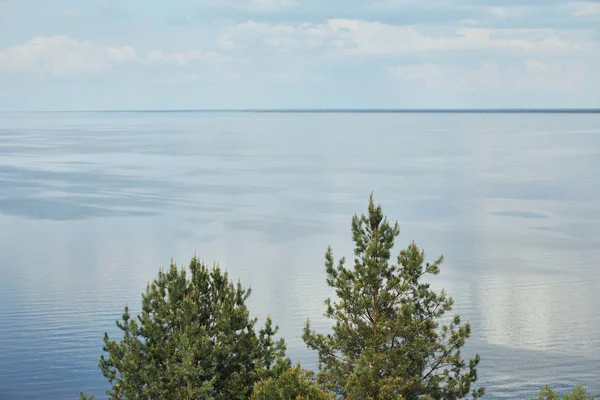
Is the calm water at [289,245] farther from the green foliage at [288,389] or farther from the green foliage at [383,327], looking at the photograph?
the green foliage at [288,389]

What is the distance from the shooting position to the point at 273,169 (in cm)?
14100

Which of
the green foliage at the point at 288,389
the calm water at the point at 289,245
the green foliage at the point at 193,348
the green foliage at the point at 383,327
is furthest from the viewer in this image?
the calm water at the point at 289,245

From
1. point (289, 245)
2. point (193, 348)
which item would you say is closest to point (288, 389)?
point (193, 348)

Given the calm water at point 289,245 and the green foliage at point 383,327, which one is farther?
the calm water at point 289,245

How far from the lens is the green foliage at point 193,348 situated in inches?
767

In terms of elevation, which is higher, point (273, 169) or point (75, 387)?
point (273, 169)

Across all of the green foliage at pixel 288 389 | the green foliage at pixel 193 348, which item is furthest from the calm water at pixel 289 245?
the green foliage at pixel 288 389

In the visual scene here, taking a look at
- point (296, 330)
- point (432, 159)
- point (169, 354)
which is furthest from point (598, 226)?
point (432, 159)

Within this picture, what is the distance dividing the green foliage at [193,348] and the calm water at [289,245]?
710 inches

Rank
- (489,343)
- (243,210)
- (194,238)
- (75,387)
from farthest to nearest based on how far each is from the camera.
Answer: (243,210)
(194,238)
(489,343)
(75,387)

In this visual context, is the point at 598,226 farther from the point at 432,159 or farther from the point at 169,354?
the point at 432,159

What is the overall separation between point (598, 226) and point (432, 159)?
84.5 metres

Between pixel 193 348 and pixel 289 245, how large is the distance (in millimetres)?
48187

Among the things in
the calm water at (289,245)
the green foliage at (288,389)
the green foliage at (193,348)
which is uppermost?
the calm water at (289,245)
